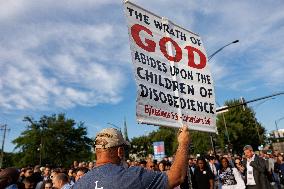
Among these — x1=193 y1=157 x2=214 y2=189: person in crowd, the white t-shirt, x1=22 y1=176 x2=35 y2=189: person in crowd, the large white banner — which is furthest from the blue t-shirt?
the white t-shirt

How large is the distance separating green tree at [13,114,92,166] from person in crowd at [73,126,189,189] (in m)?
56.8

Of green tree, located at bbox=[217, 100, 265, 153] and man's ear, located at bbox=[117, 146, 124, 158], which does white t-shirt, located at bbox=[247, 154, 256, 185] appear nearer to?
man's ear, located at bbox=[117, 146, 124, 158]

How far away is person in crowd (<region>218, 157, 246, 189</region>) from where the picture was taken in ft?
31.2

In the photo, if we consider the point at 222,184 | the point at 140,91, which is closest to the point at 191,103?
the point at 140,91

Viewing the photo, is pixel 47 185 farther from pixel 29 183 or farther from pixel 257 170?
pixel 257 170

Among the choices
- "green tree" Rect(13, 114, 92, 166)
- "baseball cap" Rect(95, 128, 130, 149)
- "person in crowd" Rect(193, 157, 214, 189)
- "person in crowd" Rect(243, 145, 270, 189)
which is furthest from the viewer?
"green tree" Rect(13, 114, 92, 166)

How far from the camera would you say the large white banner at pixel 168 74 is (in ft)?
13.2

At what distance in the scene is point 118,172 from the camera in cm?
254

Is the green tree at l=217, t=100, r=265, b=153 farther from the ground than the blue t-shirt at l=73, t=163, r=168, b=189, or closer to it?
farther from the ground

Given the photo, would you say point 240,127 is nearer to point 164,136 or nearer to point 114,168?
point 164,136

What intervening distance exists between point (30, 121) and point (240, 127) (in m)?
37.3

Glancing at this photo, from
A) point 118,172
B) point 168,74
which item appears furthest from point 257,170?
point 118,172

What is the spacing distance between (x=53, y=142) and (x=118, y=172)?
58.1 meters

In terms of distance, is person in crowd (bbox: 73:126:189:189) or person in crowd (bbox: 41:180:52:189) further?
person in crowd (bbox: 41:180:52:189)
